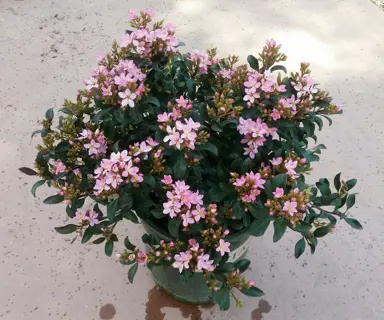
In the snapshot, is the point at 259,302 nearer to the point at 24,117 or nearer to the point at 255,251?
the point at 255,251

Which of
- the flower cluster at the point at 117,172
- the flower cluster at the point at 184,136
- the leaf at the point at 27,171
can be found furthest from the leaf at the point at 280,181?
the leaf at the point at 27,171

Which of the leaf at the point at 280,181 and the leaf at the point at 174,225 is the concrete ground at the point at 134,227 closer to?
the leaf at the point at 174,225

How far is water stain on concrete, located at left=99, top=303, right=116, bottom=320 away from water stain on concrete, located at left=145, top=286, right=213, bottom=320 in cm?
13

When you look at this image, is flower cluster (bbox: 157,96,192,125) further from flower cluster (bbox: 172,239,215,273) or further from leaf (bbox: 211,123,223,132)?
flower cluster (bbox: 172,239,215,273)

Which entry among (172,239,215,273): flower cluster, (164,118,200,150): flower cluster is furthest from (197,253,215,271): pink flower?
(164,118,200,150): flower cluster

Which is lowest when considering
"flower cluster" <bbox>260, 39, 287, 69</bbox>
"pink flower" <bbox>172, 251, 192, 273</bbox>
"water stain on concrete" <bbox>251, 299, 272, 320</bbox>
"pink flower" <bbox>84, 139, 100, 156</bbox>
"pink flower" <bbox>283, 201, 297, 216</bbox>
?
"water stain on concrete" <bbox>251, 299, 272, 320</bbox>

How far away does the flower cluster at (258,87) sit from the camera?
3.56 ft

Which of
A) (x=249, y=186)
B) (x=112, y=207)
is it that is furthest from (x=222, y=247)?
(x=112, y=207)

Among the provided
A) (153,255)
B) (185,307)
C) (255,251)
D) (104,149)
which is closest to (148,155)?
(104,149)

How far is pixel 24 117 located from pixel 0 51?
63 cm

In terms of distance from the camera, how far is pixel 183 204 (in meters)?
1.04

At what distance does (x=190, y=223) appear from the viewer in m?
1.07

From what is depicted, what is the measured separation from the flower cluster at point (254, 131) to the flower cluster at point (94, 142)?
357 mm

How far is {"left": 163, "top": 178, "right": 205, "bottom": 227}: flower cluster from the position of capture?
3.34ft
